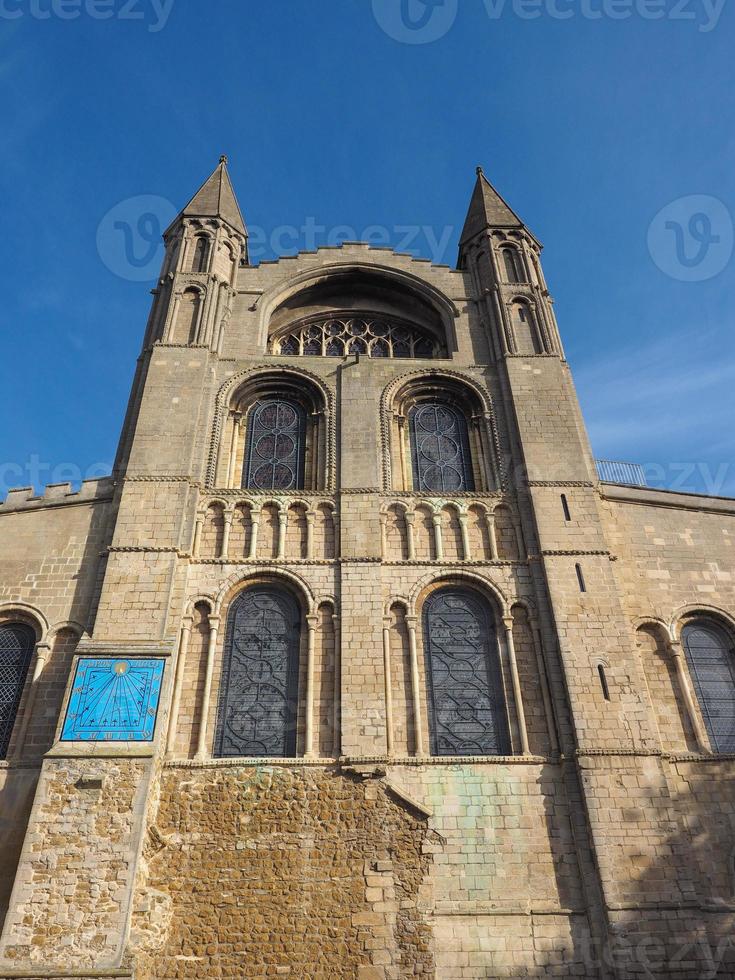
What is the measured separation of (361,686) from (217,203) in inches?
602

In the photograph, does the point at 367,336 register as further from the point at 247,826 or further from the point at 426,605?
the point at 247,826

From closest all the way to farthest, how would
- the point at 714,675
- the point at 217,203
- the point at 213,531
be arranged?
1. the point at 714,675
2. the point at 213,531
3. the point at 217,203

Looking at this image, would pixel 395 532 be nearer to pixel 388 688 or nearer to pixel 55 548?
pixel 388 688

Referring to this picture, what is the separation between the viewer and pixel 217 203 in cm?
2189

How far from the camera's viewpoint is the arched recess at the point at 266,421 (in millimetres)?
16797

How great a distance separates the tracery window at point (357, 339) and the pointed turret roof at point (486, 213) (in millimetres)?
3616

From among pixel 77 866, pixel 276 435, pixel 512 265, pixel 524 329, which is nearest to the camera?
pixel 77 866

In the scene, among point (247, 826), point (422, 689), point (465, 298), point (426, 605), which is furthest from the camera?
point (465, 298)

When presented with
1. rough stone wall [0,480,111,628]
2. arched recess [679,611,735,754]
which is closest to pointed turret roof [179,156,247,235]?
rough stone wall [0,480,111,628]

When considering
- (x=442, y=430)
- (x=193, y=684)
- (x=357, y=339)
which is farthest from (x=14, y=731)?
(x=357, y=339)

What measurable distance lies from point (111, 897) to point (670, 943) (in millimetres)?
8046

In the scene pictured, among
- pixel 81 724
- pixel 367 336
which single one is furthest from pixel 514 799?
pixel 367 336

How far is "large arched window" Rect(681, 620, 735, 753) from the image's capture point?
13484mm

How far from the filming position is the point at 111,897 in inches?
418
